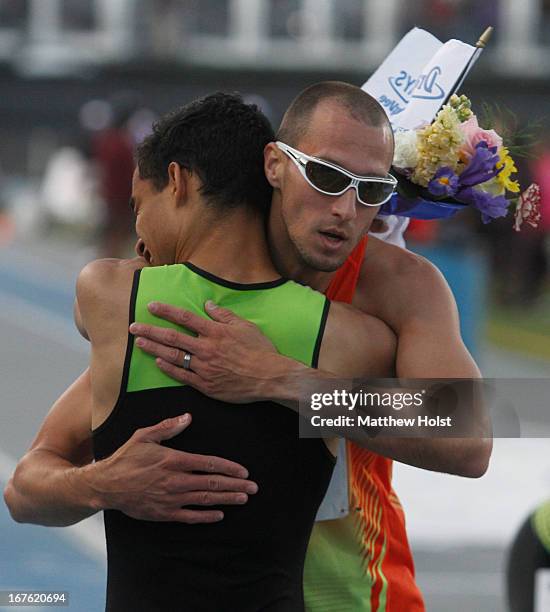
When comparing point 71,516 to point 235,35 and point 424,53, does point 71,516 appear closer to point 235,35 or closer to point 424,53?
point 424,53

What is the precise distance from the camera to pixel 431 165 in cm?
351

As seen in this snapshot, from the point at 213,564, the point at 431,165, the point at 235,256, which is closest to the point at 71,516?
the point at 213,564

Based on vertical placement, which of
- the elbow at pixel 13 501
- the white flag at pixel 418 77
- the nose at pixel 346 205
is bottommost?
the elbow at pixel 13 501

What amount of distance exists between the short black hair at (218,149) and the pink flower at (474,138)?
0.51 m

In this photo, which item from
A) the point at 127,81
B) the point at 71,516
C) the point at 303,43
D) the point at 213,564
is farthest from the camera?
the point at 303,43

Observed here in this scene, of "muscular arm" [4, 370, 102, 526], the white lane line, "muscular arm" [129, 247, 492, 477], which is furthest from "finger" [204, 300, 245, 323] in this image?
the white lane line

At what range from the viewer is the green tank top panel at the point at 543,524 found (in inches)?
158

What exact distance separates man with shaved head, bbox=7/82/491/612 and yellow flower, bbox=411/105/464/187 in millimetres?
233

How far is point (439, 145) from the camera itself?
3.51 metres

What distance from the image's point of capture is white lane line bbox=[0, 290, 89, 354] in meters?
14.7

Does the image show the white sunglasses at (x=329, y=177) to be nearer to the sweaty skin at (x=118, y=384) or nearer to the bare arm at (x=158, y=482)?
the sweaty skin at (x=118, y=384)

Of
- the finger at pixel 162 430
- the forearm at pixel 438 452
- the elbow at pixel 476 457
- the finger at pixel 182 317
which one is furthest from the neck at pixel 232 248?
the elbow at pixel 476 457

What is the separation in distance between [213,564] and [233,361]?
43cm

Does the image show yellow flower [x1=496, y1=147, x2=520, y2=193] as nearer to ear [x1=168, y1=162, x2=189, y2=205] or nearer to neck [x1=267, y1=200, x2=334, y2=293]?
neck [x1=267, y1=200, x2=334, y2=293]
